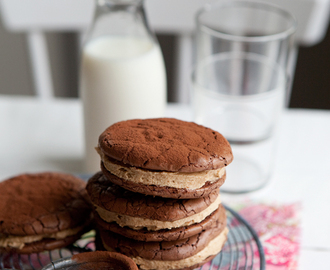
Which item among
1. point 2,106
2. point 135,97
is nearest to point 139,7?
point 135,97

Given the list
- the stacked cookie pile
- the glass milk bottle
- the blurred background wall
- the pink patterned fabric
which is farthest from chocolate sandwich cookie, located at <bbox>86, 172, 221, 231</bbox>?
the blurred background wall

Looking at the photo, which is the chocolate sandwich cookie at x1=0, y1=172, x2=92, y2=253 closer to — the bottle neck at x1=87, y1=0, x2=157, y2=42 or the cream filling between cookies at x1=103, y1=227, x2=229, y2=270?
the cream filling between cookies at x1=103, y1=227, x2=229, y2=270

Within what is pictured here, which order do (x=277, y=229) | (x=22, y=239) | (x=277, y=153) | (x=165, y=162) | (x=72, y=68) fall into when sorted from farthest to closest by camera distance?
(x=72, y=68) → (x=277, y=153) → (x=277, y=229) → (x=22, y=239) → (x=165, y=162)

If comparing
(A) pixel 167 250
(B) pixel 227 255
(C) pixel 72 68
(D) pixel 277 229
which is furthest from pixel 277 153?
(C) pixel 72 68

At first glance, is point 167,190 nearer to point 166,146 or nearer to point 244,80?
point 166,146

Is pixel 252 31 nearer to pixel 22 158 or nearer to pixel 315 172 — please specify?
pixel 315 172

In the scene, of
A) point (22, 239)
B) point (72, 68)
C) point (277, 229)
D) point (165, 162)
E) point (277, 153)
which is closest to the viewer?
point (165, 162)
